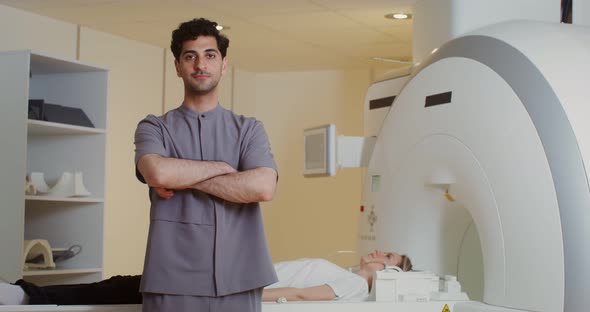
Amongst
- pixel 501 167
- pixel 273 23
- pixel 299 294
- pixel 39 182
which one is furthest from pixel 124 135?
pixel 501 167

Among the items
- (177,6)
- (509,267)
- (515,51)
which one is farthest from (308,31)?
(509,267)

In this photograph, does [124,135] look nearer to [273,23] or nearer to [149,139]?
[273,23]

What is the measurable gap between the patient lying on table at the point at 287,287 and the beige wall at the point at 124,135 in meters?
2.59

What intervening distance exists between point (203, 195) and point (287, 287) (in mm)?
1362

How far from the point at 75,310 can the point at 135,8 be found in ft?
10.1

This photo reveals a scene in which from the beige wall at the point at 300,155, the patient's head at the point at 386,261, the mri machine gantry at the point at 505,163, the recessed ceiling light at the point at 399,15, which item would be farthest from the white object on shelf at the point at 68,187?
the beige wall at the point at 300,155

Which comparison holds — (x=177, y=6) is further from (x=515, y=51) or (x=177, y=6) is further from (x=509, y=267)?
(x=509, y=267)

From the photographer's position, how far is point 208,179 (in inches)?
87.7

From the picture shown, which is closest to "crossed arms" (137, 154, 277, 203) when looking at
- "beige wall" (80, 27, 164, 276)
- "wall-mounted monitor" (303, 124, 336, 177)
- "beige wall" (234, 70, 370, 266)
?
"wall-mounted monitor" (303, 124, 336, 177)

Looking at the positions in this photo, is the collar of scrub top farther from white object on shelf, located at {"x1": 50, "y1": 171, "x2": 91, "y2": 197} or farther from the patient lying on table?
white object on shelf, located at {"x1": 50, "y1": 171, "x2": 91, "y2": 197}

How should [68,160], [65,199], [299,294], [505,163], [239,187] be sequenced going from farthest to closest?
1. [68,160]
2. [65,199]
3. [299,294]
4. [505,163]
5. [239,187]

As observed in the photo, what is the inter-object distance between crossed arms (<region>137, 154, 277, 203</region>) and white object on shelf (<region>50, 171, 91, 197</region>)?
2.33 metres

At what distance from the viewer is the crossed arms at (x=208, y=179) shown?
2217 mm

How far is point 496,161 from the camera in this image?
130 inches
